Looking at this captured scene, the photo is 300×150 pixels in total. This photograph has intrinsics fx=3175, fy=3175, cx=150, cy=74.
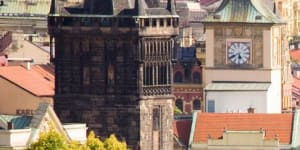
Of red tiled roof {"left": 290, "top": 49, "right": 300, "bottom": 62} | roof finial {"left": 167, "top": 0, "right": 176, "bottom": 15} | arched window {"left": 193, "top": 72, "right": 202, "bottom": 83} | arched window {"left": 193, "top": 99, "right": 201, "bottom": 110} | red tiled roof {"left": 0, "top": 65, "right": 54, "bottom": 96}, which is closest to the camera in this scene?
roof finial {"left": 167, "top": 0, "right": 176, "bottom": 15}

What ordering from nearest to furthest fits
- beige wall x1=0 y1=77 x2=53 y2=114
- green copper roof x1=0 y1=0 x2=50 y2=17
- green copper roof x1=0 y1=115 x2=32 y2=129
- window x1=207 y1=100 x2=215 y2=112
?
green copper roof x1=0 y1=115 x2=32 y2=129, beige wall x1=0 y1=77 x2=53 y2=114, window x1=207 y1=100 x2=215 y2=112, green copper roof x1=0 y1=0 x2=50 y2=17

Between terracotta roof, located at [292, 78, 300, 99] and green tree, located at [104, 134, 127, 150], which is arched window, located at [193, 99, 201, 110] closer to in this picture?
terracotta roof, located at [292, 78, 300, 99]

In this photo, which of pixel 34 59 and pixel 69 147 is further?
pixel 34 59

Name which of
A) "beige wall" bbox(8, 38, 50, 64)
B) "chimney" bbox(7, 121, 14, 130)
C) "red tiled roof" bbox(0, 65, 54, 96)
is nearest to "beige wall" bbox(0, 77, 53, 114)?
"red tiled roof" bbox(0, 65, 54, 96)

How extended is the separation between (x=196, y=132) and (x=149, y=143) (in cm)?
884

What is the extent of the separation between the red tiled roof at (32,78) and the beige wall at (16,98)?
37 cm

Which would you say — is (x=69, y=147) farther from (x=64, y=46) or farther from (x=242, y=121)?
(x=242, y=121)

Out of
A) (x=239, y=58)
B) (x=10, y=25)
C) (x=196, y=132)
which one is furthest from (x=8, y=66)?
(x=10, y=25)

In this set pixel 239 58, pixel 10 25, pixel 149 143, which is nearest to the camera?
pixel 149 143

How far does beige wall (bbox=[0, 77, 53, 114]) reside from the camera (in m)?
105

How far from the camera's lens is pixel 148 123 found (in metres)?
101

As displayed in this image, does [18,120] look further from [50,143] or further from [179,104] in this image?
[179,104]

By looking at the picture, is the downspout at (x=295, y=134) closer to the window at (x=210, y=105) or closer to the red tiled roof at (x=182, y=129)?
the red tiled roof at (x=182, y=129)

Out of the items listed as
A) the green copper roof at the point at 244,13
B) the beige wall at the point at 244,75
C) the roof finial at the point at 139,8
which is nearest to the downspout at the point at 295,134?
the roof finial at the point at 139,8
